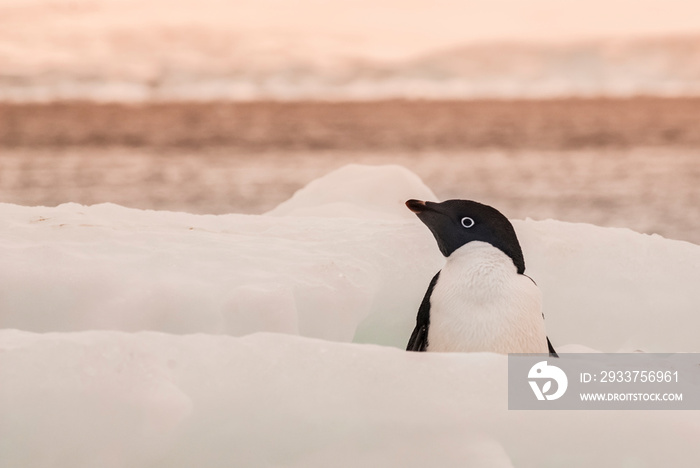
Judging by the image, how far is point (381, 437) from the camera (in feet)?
6.88

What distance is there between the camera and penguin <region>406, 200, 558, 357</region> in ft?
9.57

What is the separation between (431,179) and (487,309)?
1964 centimetres

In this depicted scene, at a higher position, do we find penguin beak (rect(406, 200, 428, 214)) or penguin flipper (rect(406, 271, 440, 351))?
penguin beak (rect(406, 200, 428, 214))

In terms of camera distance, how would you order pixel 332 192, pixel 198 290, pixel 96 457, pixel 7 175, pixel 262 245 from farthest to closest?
1. pixel 7 175
2. pixel 332 192
3. pixel 262 245
4. pixel 198 290
5. pixel 96 457

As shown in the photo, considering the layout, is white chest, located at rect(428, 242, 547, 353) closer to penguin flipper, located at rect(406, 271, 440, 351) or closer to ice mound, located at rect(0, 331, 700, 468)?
penguin flipper, located at rect(406, 271, 440, 351)

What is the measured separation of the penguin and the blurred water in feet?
29.2

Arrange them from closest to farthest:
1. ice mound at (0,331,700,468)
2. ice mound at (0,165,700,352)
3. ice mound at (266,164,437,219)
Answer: ice mound at (0,331,700,468) → ice mound at (0,165,700,352) → ice mound at (266,164,437,219)

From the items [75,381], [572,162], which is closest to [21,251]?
[75,381]

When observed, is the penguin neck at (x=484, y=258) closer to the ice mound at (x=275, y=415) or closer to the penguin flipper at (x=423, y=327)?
the penguin flipper at (x=423, y=327)

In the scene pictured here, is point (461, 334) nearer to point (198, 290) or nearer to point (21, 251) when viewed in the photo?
point (198, 290)

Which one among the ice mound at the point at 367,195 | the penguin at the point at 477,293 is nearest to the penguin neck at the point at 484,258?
the penguin at the point at 477,293

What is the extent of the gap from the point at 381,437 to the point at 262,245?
1.50m

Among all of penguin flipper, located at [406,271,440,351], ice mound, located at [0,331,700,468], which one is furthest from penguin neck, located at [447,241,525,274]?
ice mound, located at [0,331,700,468]

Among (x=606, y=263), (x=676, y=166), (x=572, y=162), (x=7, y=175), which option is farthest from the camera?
(x=572, y=162)
